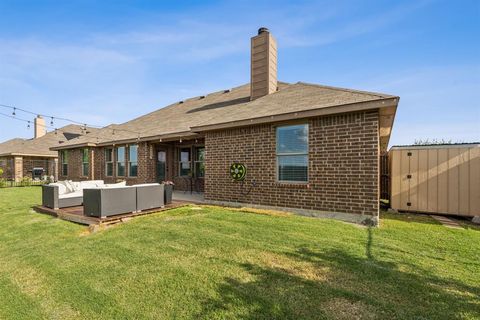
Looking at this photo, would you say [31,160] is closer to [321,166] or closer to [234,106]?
[234,106]

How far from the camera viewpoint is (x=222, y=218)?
613 centimetres

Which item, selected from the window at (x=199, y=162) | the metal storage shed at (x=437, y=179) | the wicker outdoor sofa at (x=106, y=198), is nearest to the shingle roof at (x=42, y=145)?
the window at (x=199, y=162)

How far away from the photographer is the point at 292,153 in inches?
277

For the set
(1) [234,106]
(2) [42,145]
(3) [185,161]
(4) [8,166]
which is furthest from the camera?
(2) [42,145]

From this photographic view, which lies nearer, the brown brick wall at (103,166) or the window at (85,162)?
the brown brick wall at (103,166)

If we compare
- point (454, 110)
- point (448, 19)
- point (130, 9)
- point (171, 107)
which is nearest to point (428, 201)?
point (448, 19)

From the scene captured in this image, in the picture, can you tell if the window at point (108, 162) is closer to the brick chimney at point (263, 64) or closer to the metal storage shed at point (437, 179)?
the brick chimney at point (263, 64)

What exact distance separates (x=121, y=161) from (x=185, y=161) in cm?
429

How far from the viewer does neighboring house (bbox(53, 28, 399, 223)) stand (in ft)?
19.3

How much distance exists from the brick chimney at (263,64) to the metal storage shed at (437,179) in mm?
5550

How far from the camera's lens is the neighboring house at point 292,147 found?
Answer: 19.3 ft

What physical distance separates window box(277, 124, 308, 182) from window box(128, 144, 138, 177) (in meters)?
8.96

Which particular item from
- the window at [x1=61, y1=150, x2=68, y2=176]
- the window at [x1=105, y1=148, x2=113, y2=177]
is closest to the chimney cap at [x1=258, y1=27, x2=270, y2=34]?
the window at [x1=105, y1=148, x2=113, y2=177]


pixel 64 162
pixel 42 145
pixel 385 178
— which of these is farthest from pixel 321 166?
pixel 42 145
